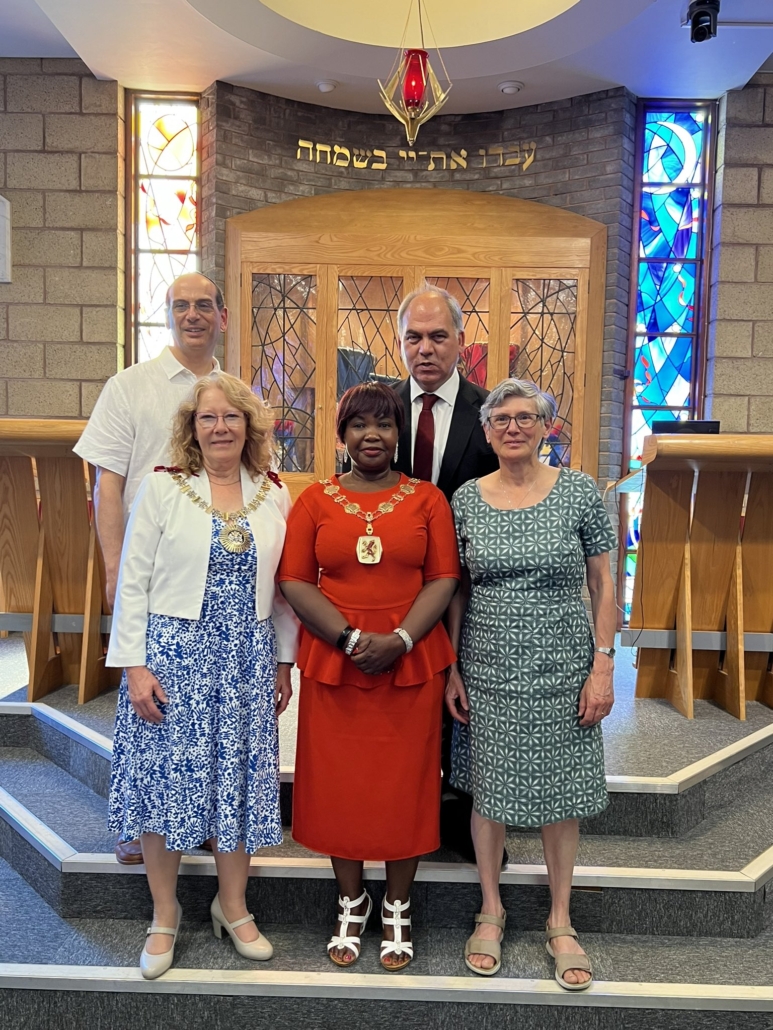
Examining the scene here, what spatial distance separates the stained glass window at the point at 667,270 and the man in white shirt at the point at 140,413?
149 inches

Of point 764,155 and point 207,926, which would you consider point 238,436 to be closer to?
point 207,926

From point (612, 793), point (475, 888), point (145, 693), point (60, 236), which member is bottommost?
point (475, 888)

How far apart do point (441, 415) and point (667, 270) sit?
390 cm

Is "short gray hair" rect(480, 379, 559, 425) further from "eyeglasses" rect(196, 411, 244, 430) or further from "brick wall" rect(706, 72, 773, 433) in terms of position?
"brick wall" rect(706, 72, 773, 433)

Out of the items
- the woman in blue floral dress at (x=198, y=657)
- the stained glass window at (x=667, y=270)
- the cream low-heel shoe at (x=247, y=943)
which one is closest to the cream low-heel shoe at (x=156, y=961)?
the woman in blue floral dress at (x=198, y=657)

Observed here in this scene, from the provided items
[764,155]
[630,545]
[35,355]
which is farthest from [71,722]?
[764,155]

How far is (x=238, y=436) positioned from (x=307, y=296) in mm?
3547

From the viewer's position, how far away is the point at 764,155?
4996mm

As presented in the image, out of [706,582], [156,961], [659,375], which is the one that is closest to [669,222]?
[659,375]

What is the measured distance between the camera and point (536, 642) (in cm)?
178

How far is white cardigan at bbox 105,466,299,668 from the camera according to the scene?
1.75 meters

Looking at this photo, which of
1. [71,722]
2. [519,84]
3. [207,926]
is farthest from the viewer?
[519,84]

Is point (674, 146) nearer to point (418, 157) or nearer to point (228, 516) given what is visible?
point (418, 157)

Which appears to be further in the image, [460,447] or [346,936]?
[460,447]
